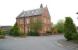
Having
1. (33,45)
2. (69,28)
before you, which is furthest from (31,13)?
(33,45)

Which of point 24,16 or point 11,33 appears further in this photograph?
point 24,16

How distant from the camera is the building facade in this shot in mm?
79069

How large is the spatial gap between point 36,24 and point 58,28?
11.9m

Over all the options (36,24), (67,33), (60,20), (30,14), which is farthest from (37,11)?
(67,33)

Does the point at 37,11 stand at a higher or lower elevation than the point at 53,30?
higher

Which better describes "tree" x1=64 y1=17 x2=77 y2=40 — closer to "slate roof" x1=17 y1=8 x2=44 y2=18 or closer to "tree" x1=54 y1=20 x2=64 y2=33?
"slate roof" x1=17 y1=8 x2=44 y2=18

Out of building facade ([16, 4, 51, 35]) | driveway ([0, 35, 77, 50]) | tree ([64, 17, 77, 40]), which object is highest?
building facade ([16, 4, 51, 35])

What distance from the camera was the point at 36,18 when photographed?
260 feet

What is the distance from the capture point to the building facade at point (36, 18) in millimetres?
79069

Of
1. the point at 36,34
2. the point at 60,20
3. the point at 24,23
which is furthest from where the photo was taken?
the point at 60,20

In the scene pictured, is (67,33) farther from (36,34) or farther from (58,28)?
(58,28)

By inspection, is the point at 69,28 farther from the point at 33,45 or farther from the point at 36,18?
the point at 36,18

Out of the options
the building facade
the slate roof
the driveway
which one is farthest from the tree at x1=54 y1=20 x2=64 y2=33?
the driveway

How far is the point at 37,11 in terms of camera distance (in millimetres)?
81875
